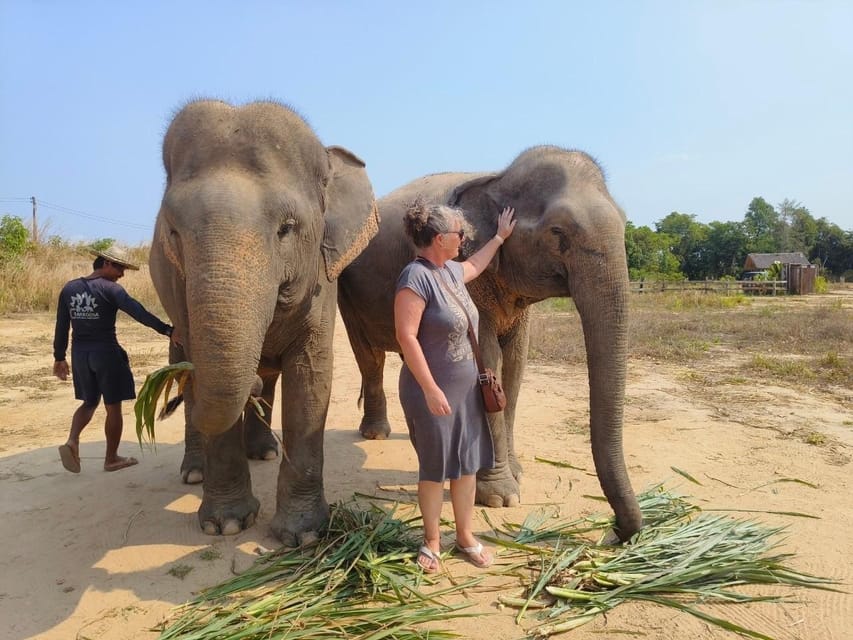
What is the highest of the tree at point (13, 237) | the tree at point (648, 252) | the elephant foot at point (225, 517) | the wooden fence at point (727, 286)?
the tree at point (648, 252)

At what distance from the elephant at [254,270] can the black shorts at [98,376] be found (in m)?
0.48

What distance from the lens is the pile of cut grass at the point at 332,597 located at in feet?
9.07

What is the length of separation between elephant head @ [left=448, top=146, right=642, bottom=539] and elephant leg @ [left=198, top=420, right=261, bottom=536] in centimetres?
188

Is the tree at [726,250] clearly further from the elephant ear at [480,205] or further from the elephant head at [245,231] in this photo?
the elephant head at [245,231]

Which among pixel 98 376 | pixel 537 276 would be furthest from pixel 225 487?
pixel 537 276

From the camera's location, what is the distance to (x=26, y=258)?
17375 millimetres

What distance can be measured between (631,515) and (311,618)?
174cm

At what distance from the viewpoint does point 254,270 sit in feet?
9.37

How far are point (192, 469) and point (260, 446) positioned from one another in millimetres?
726

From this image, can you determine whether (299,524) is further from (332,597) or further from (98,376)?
(98,376)

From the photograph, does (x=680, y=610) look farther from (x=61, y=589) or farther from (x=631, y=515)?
(x=61, y=589)

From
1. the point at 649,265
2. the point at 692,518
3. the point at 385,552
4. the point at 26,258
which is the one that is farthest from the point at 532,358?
the point at 649,265

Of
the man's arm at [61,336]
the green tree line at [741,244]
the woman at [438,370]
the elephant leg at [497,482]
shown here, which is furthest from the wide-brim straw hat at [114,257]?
the green tree line at [741,244]

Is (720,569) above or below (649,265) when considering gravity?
below
